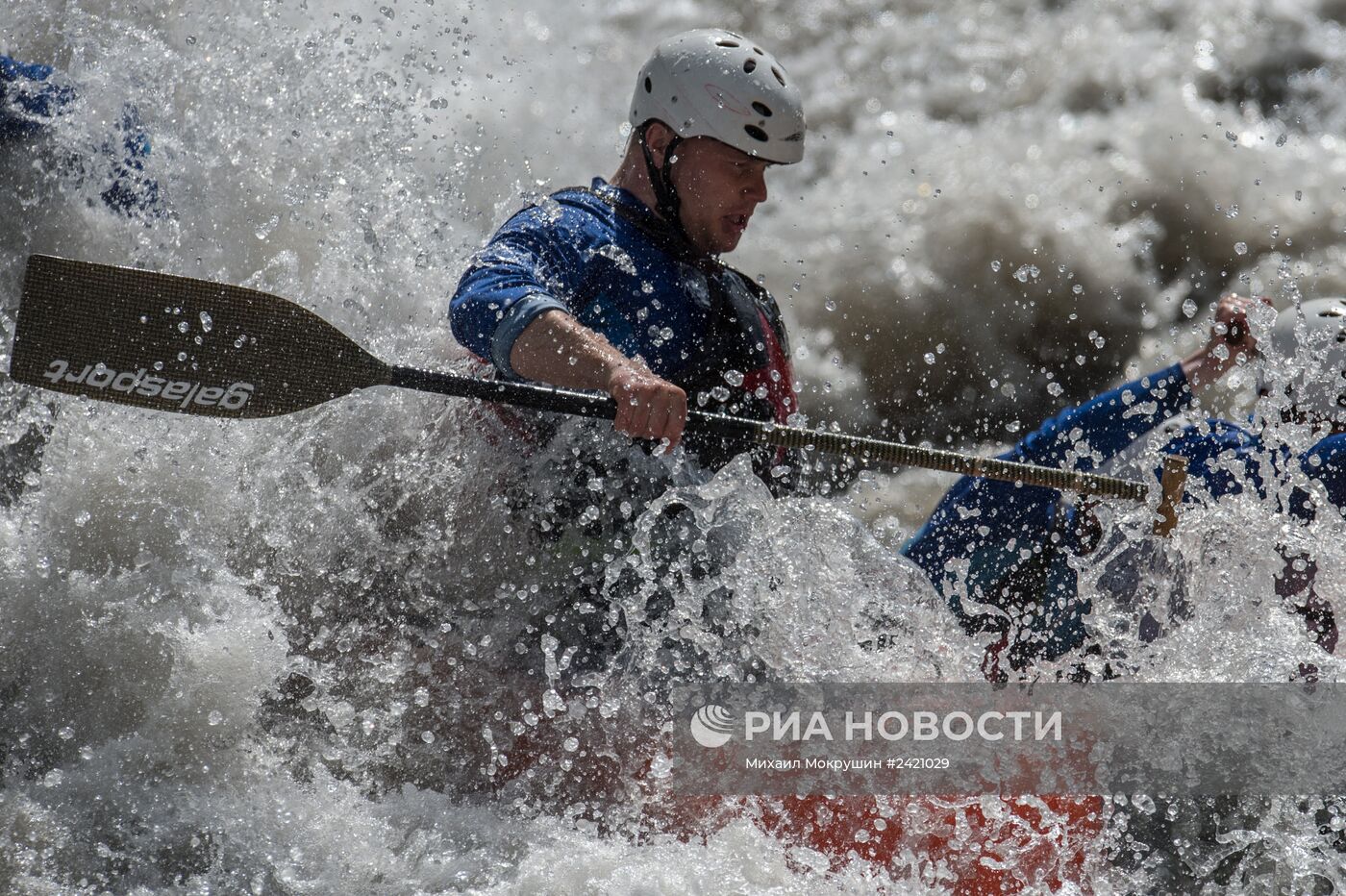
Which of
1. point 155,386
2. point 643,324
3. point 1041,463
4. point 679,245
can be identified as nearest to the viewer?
point 155,386

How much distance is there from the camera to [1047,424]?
3148mm

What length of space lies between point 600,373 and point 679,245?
57 cm

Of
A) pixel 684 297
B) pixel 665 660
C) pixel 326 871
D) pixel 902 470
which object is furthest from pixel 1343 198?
pixel 326 871

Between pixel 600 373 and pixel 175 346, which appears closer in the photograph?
pixel 600 373

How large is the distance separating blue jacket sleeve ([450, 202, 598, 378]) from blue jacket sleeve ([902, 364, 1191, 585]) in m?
1.11

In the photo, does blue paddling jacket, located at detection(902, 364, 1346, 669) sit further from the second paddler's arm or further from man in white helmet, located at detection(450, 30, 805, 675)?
the second paddler's arm

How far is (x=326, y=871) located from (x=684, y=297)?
1222 millimetres

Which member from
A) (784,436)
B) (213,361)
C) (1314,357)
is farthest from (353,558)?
(1314,357)

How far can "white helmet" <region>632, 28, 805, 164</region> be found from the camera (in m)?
2.77

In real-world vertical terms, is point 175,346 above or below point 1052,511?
below

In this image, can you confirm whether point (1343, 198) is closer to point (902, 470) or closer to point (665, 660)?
point (902, 470)

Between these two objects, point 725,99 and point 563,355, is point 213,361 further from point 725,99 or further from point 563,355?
point 725,99

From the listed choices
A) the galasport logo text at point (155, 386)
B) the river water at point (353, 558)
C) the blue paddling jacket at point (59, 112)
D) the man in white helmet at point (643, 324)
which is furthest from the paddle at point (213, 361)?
the blue paddling jacket at point (59, 112)

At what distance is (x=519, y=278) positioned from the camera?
97.3 inches
